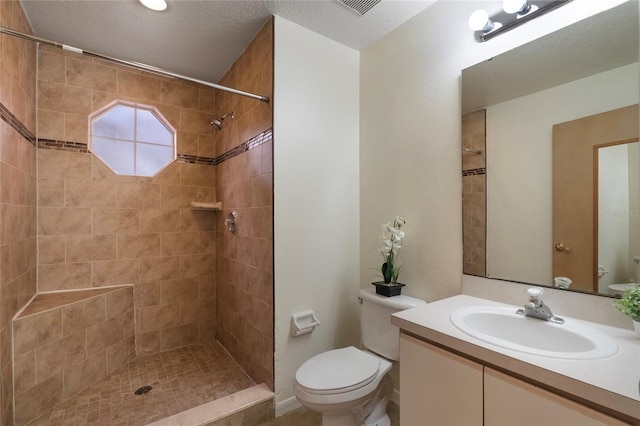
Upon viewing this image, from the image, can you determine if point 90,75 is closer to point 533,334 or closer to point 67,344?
point 67,344

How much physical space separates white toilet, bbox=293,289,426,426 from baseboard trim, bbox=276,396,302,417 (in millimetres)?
444

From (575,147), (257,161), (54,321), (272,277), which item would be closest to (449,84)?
(575,147)

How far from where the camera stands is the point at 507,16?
134cm

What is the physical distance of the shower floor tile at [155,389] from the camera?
1.74m

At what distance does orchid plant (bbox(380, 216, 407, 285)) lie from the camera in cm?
177

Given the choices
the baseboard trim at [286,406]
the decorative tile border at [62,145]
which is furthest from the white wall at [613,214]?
the decorative tile border at [62,145]

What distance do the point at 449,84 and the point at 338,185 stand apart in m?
0.93

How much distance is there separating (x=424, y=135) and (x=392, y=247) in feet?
2.37

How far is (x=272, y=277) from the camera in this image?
1.81m

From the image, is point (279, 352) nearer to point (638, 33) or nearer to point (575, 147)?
point (575, 147)

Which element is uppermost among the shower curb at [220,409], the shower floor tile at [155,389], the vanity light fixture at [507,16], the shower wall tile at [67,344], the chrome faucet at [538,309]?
the vanity light fixture at [507,16]

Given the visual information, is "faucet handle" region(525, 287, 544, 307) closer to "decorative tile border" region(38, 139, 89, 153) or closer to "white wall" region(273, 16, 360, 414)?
"white wall" region(273, 16, 360, 414)

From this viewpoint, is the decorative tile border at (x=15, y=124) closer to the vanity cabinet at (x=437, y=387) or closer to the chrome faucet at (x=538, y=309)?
the vanity cabinet at (x=437, y=387)

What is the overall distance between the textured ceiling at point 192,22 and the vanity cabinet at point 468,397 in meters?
1.89
